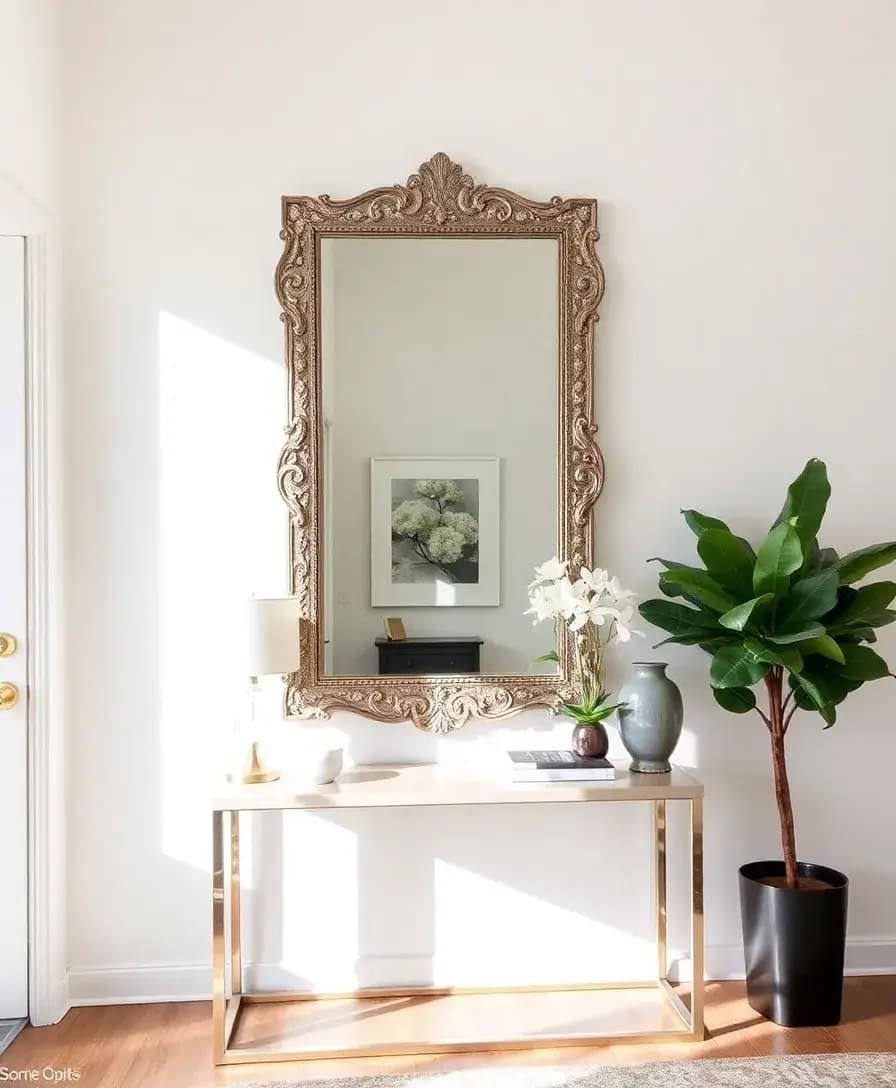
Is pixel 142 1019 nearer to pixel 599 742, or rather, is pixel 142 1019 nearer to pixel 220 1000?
pixel 220 1000

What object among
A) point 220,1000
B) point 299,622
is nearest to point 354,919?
point 220,1000

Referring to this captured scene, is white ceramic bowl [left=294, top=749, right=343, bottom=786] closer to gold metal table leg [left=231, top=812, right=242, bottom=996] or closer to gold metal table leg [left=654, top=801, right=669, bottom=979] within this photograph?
gold metal table leg [left=231, top=812, right=242, bottom=996]

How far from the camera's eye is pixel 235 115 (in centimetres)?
299

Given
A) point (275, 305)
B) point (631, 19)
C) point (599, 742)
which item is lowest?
point (599, 742)

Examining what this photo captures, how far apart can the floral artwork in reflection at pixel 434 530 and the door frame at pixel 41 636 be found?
105 cm

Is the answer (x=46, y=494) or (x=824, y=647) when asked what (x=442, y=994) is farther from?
(x=46, y=494)

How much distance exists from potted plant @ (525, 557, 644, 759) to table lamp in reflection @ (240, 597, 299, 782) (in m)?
0.73

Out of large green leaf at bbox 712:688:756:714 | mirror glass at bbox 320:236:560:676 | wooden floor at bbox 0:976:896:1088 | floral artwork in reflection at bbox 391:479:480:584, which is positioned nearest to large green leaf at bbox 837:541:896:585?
large green leaf at bbox 712:688:756:714

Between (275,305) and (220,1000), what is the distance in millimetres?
2031

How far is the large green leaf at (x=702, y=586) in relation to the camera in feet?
8.93

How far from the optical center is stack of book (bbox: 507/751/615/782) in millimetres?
2727

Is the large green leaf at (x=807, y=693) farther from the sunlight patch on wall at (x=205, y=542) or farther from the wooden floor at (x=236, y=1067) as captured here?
the sunlight patch on wall at (x=205, y=542)

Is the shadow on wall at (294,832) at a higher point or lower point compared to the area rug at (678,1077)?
higher

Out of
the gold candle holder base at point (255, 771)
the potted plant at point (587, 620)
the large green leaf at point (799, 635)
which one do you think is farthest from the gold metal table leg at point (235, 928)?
the large green leaf at point (799, 635)
